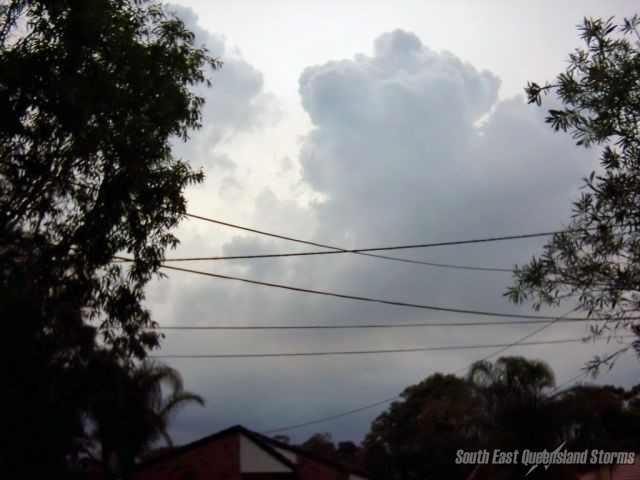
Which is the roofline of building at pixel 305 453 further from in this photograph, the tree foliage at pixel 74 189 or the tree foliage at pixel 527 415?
the tree foliage at pixel 74 189

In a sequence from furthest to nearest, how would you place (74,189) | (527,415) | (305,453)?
(305,453), (527,415), (74,189)

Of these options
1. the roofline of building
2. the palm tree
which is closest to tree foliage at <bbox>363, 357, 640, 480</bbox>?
the roofline of building

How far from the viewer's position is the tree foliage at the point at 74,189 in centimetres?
1427

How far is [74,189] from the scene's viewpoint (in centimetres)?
1720

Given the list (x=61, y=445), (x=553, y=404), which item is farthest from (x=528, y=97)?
(x=553, y=404)

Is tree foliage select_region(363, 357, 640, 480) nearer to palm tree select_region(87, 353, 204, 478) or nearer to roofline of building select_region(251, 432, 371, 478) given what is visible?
roofline of building select_region(251, 432, 371, 478)

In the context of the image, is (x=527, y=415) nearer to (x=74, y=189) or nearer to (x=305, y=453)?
(x=305, y=453)

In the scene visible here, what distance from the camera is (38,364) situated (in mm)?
14461

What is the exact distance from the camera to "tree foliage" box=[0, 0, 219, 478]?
46.8 feet

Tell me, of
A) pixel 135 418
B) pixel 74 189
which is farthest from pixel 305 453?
pixel 74 189

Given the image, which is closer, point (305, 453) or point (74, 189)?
point (74, 189)

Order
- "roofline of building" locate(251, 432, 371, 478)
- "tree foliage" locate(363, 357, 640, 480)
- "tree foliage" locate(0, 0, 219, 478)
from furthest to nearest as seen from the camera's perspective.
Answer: "roofline of building" locate(251, 432, 371, 478)
"tree foliage" locate(363, 357, 640, 480)
"tree foliage" locate(0, 0, 219, 478)

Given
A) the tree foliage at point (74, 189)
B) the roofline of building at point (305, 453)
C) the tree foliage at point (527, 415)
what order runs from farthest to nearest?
the roofline of building at point (305, 453)
the tree foliage at point (527, 415)
the tree foliage at point (74, 189)

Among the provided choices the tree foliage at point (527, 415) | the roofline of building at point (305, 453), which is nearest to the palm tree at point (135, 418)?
the roofline of building at point (305, 453)
